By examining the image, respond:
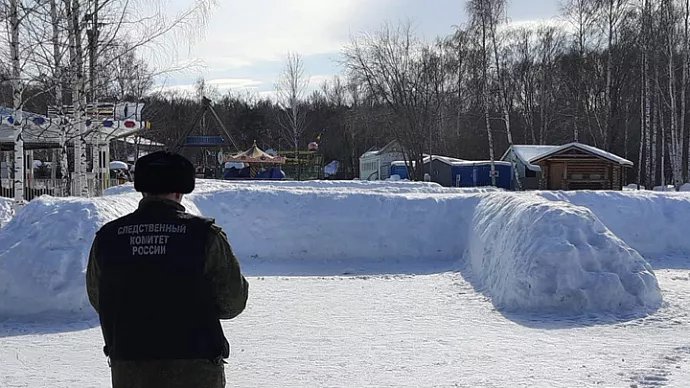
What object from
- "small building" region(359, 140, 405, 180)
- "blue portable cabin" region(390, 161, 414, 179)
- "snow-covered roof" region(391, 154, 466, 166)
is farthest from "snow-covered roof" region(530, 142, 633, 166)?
"blue portable cabin" region(390, 161, 414, 179)

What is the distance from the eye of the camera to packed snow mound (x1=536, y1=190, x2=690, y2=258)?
1338 centimetres

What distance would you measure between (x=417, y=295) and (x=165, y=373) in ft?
22.8

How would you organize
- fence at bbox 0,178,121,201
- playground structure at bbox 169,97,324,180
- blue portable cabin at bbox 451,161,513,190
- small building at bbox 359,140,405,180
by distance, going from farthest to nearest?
1. small building at bbox 359,140,405,180
2. blue portable cabin at bbox 451,161,513,190
3. playground structure at bbox 169,97,324,180
4. fence at bbox 0,178,121,201

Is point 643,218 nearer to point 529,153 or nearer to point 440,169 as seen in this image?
point 529,153

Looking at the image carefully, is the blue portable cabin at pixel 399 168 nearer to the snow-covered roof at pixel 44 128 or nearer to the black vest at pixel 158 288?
the snow-covered roof at pixel 44 128

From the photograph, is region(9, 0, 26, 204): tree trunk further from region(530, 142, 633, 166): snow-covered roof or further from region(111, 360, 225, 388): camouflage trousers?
region(530, 142, 633, 166): snow-covered roof

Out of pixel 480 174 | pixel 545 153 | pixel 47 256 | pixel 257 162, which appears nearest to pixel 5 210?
pixel 47 256

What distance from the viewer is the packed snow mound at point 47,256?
25.6ft

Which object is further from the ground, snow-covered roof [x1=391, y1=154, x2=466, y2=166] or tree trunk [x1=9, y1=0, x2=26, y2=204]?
tree trunk [x1=9, y1=0, x2=26, y2=204]

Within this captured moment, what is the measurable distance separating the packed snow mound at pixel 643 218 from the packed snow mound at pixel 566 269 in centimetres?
418

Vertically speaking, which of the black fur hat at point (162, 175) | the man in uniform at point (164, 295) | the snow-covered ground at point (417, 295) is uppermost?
the black fur hat at point (162, 175)

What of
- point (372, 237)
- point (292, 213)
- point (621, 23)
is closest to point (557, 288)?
point (372, 237)

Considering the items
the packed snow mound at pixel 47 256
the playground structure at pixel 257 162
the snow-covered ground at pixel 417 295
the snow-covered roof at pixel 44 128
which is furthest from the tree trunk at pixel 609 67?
the packed snow mound at pixel 47 256

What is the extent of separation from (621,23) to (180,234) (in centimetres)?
3261
